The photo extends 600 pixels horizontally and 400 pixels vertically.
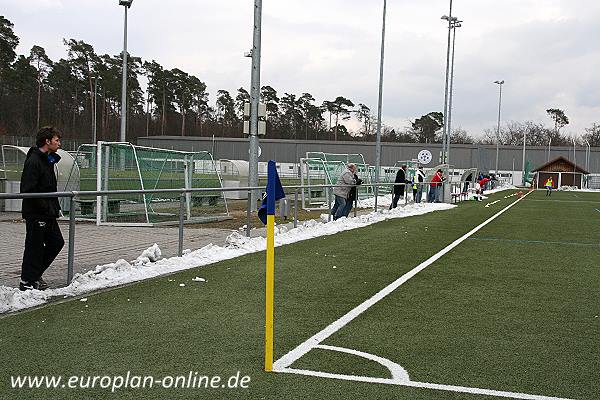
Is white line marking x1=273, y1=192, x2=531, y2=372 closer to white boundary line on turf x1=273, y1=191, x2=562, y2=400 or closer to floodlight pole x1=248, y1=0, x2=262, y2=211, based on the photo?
white boundary line on turf x1=273, y1=191, x2=562, y2=400

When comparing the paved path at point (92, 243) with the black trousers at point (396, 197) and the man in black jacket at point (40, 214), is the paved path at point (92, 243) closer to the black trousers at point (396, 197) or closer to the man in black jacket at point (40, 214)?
the man in black jacket at point (40, 214)

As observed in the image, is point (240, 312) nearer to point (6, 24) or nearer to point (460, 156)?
point (6, 24)

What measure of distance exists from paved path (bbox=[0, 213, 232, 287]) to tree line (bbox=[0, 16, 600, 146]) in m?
47.1

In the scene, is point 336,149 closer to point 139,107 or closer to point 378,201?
point 139,107

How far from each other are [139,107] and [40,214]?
269ft

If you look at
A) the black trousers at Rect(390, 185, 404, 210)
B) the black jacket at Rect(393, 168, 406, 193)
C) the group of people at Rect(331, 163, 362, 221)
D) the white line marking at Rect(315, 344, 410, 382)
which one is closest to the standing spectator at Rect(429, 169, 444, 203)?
the black jacket at Rect(393, 168, 406, 193)

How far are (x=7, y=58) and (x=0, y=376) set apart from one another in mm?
58370

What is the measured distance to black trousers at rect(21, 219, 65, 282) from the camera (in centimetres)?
729

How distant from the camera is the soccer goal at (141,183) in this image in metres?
13.2

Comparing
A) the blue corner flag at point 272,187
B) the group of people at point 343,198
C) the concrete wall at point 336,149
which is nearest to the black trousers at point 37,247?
the blue corner flag at point 272,187

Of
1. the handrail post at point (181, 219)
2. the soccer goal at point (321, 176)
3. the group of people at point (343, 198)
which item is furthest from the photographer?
the soccer goal at point (321, 176)

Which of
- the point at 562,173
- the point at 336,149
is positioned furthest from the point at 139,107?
the point at 562,173

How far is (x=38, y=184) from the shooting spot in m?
7.45

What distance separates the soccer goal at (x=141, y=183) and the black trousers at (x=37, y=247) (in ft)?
13.1
